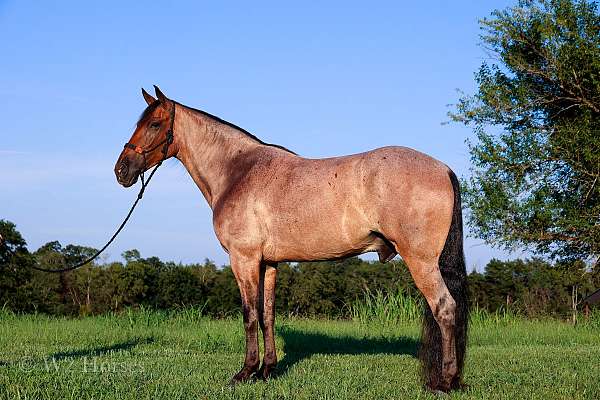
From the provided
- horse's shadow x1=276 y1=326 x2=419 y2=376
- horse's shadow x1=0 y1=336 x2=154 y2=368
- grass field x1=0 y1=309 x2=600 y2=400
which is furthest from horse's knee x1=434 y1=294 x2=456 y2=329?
horse's shadow x1=0 y1=336 x2=154 y2=368

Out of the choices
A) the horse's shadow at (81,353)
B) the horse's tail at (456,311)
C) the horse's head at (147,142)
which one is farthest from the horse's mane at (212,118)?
the horse's shadow at (81,353)

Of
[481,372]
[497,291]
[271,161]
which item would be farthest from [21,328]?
[497,291]

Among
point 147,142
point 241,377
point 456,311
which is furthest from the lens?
point 147,142

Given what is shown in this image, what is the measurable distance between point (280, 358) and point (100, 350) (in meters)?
2.44

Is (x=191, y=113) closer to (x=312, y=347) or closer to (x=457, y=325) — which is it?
(x=457, y=325)

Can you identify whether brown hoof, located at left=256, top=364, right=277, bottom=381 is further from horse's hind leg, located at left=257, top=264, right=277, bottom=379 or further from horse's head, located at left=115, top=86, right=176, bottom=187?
horse's head, located at left=115, top=86, right=176, bottom=187

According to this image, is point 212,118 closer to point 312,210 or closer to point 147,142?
point 147,142

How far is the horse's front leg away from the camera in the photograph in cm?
589

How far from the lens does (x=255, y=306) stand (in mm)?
6043

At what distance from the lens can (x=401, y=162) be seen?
527 centimetres

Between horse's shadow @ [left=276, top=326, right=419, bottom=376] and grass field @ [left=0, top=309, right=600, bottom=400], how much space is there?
0.05ft

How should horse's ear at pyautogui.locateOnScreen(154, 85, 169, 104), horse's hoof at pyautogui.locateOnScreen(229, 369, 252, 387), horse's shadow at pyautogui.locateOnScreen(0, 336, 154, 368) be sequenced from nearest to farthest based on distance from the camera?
horse's hoof at pyautogui.locateOnScreen(229, 369, 252, 387) < horse's ear at pyautogui.locateOnScreen(154, 85, 169, 104) < horse's shadow at pyautogui.locateOnScreen(0, 336, 154, 368)

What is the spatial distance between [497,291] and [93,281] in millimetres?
8770

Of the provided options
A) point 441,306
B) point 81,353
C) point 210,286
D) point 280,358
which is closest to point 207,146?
point 280,358
